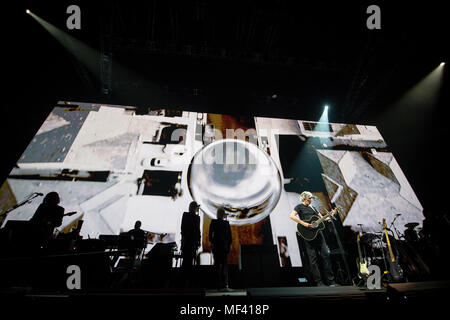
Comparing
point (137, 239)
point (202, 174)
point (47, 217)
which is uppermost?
point (202, 174)

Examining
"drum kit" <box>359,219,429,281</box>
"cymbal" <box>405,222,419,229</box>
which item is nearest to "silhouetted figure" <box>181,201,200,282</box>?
"drum kit" <box>359,219,429,281</box>

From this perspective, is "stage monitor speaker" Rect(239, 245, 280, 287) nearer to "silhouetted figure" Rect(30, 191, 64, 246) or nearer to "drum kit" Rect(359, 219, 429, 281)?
"drum kit" Rect(359, 219, 429, 281)

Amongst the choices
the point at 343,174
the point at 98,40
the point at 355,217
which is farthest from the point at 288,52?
the point at 98,40

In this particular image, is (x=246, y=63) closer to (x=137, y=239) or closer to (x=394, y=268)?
(x=137, y=239)

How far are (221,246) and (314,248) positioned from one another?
144 centimetres

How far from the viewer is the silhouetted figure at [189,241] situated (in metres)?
2.67

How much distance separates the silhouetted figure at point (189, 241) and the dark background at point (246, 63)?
2.98m

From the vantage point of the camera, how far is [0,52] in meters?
3.52

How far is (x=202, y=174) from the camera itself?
12.7ft

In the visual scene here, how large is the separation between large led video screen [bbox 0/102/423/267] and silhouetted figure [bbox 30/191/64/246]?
0.84 ft

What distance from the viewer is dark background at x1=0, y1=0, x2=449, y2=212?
3.73 metres

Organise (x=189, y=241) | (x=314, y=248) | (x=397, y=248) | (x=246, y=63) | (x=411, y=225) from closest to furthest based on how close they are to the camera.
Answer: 1. (x=189, y=241)
2. (x=314, y=248)
3. (x=397, y=248)
4. (x=411, y=225)
5. (x=246, y=63)
